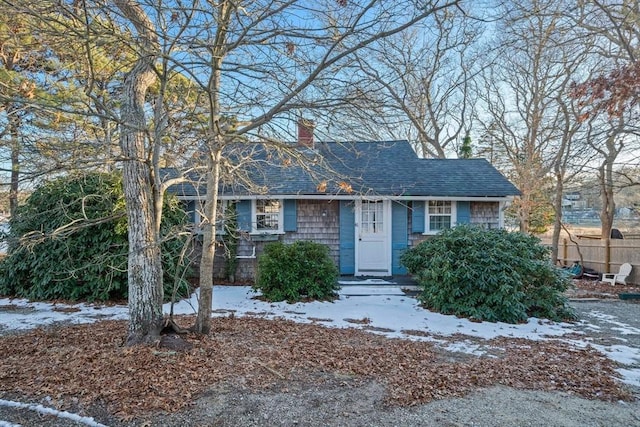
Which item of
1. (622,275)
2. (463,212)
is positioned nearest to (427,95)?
(463,212)

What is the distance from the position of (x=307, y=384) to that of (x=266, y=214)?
644 centimetres

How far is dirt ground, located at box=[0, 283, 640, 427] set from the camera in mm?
2885

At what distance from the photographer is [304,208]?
31.4 feet

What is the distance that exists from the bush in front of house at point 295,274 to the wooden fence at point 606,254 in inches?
336

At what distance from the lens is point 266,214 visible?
9594mm

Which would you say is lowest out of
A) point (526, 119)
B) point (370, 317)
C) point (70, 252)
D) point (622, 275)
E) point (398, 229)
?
point (370, 317)

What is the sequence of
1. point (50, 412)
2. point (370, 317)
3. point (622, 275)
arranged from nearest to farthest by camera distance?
point (50, 412), point (370, 317), point (622, 275)

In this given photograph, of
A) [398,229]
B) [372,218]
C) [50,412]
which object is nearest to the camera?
[50,412]

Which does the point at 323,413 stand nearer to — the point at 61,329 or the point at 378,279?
the point at 61,329

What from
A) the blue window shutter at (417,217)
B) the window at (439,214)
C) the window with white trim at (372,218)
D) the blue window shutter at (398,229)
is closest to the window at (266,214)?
the window with white trim at (372,218)

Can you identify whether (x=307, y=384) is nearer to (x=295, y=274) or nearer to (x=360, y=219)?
(x=295, y=274)

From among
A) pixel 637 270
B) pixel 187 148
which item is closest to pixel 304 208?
pixel 187 148

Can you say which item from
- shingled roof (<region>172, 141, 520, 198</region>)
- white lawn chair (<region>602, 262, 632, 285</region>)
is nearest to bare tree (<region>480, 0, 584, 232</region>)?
white lawn chair (<region>602, 262, 632, 285</region>)

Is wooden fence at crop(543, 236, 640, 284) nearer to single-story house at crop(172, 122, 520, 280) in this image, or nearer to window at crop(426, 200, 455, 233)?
single-story house at crop(172, 122, 520, 280)
